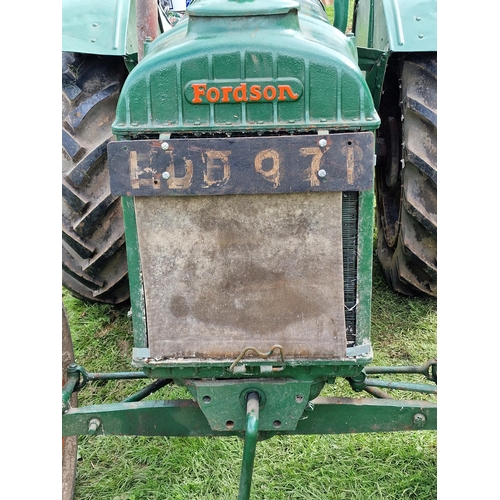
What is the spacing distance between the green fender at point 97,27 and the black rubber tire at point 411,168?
116 centimetres

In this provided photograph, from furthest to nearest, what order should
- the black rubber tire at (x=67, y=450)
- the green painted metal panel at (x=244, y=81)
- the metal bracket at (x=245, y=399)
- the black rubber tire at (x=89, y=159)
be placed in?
1. the black rubber tire at (x=89, y=159)
2. the black rubber tire at (x=67, y=450)
3. the metal bracket at (x=245, y=399)
4. the green painted metal panel at (x=244, y=81)

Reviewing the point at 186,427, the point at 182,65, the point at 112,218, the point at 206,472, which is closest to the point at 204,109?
the point at 182,65

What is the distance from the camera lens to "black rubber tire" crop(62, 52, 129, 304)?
257 cm

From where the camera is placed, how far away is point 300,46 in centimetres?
156

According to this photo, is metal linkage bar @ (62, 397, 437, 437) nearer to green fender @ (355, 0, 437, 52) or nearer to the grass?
the grass

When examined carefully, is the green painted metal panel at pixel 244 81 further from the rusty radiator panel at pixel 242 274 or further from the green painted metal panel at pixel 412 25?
the green painted metal panel at pixel 412 25

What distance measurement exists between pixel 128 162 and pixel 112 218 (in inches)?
46.5

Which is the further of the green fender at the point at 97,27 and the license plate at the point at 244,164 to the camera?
the green fender at the point at 97,27

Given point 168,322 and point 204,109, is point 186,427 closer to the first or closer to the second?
point 168,322

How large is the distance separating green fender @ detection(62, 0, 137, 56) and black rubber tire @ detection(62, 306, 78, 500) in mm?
1037

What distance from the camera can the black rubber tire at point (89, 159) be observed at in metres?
2.57

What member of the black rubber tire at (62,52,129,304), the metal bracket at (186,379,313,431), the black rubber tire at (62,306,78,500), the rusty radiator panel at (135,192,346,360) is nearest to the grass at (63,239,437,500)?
the black rubber tire at (62,306,78,500)

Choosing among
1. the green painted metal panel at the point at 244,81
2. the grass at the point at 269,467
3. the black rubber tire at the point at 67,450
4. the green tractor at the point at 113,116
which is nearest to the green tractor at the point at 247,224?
the green painted metal panel at the point at 244,81

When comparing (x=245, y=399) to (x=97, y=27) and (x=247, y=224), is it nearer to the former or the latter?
(x=247, y=224)
